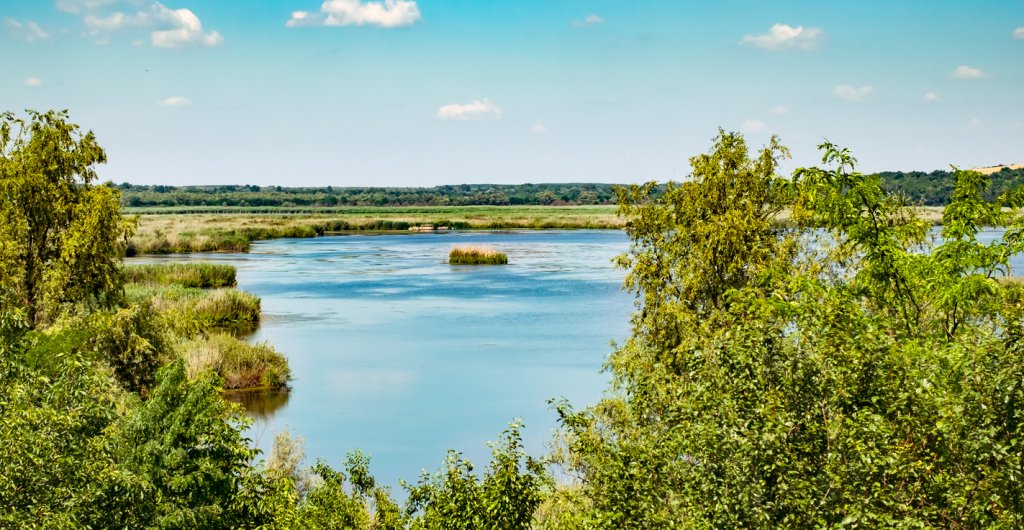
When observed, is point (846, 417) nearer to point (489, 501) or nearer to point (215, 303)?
point (489, 501)

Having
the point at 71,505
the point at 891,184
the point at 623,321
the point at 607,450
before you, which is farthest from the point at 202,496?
the point at 891,184

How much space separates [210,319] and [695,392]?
142 ft

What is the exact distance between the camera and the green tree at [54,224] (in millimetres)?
29000

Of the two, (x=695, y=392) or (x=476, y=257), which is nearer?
(x=695, y=392)

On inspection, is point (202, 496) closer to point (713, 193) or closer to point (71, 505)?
point (71, 505)

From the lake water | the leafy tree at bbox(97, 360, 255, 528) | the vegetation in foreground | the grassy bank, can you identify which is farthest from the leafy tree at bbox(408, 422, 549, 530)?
the grassy bank

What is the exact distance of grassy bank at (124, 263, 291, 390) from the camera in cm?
3788

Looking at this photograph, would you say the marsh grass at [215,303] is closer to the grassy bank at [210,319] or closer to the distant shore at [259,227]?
the grassy bank at [210,319]

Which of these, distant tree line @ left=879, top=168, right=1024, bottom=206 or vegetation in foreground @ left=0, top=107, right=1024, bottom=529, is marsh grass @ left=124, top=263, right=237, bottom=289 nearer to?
vegetation in foreground @ left=0, top=107, right=1024, bottom=529

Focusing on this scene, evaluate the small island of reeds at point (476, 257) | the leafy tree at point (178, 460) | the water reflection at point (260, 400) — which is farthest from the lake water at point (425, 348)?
the leafy tree at point (178, 460)

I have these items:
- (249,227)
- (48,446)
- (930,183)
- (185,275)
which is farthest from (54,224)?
(930,183)

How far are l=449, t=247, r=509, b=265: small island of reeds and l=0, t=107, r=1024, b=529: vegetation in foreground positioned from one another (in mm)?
66727

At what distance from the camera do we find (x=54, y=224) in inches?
1198

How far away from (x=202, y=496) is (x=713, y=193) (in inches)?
588
